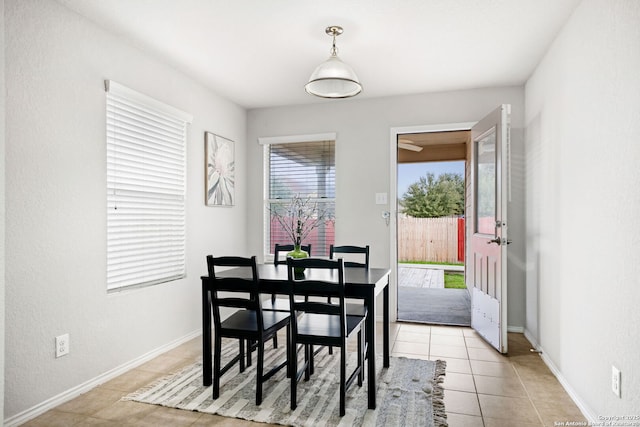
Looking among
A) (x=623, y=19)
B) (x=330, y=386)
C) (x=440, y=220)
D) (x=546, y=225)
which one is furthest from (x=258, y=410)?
(x=440, y=220)

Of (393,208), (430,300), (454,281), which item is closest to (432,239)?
(454,281)

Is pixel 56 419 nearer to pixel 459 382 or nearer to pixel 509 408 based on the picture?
pixel 459 382

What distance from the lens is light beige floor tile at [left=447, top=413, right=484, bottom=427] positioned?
233cm

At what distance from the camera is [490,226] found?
151 inches

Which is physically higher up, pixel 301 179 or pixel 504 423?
pixel 301 179

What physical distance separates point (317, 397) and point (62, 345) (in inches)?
66.2

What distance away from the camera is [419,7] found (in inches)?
106

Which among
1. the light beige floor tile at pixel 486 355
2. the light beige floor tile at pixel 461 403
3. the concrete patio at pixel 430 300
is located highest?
the light beige floor tile at pixel 461 403

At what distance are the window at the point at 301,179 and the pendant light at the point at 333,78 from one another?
175cm

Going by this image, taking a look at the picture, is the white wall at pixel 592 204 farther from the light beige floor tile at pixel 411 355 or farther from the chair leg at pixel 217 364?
the chair leg at pixel 217 364

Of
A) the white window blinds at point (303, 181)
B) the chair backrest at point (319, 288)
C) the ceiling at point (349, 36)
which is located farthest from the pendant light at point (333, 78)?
the white window blinds at point (303, 181)

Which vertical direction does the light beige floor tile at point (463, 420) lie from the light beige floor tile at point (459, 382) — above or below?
above

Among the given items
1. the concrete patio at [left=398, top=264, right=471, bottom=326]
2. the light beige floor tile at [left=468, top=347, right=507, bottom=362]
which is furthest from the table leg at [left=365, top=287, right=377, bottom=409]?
the concrete patio at [left=398, top=264, right=471, bottom=326]

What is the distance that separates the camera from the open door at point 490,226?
3.54 m
